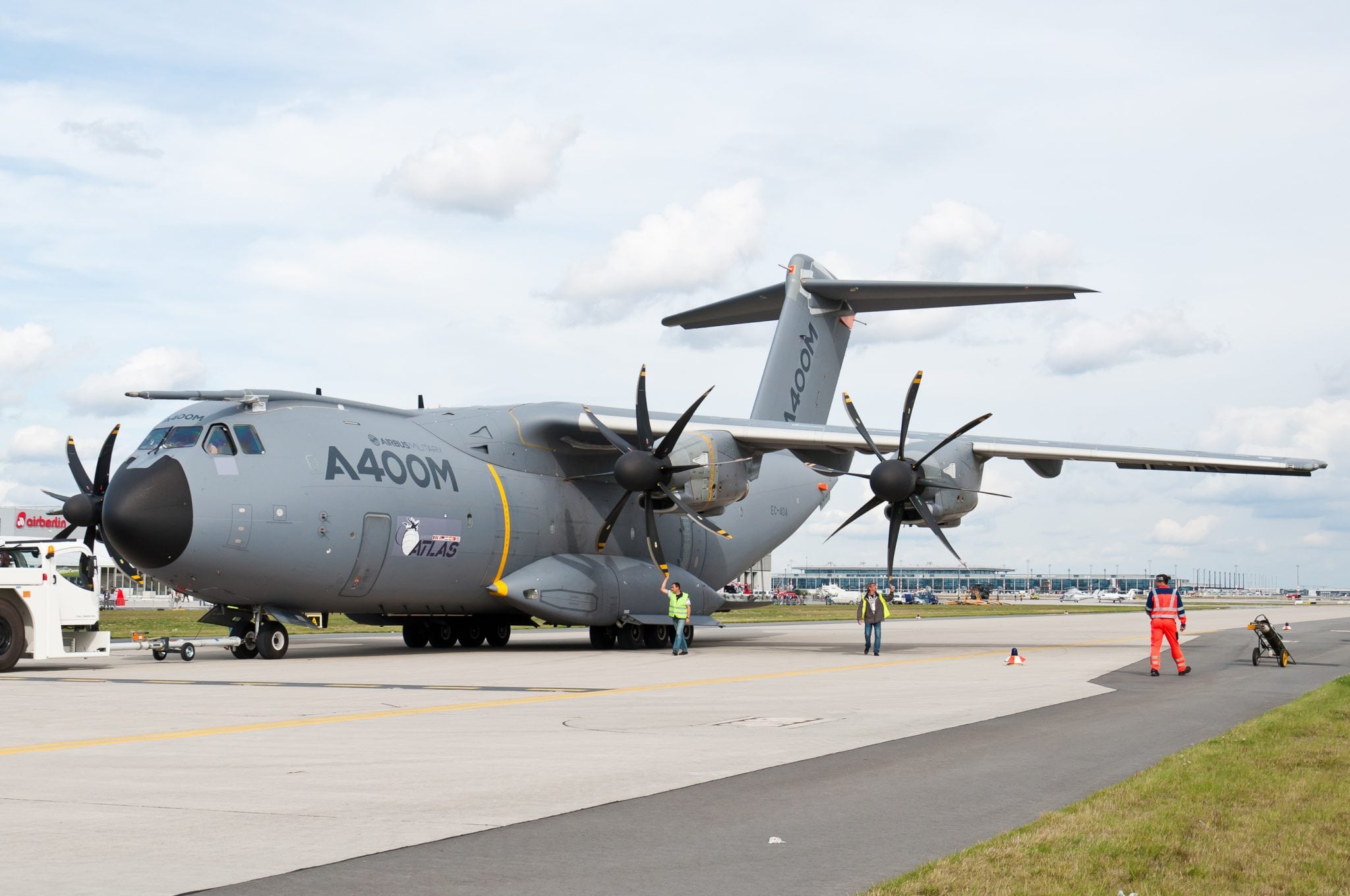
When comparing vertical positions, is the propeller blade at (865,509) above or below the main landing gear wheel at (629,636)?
above

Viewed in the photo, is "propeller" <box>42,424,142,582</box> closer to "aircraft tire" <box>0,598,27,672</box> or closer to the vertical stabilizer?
"aircraft tire" <box>0,598,27,672</box>

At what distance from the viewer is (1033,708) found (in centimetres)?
1398

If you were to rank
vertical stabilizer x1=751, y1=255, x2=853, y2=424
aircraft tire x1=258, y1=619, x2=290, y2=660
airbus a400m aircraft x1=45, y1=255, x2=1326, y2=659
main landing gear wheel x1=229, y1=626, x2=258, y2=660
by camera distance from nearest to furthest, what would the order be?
airbus a400m aircraft x1=45, y1=255, x2=1326, y2=659, aircraft tire x1=258, y1=619, x2=290, y2=660, main landing gear wheel x1=229, y1=626, x2=258, y2=660, vertical stabilizer x1=751, y1=255, x2=853, y2=424

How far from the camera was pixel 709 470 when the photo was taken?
24188mm

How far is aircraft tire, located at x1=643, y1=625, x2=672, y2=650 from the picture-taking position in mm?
27297

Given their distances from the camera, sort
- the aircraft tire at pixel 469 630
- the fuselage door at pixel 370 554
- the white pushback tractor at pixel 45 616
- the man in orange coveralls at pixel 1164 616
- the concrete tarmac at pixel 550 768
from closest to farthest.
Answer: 1. the concrete tarmac at pixel 550 768
2. the white pushback tractor at pixel 45 616
3. the man in orange coveralls at pixel 1164 616
4. the fuselage door at pixel 370 554
5. the aircraft tire at pixel 469 630

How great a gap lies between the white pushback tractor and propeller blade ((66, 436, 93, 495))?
4397mm

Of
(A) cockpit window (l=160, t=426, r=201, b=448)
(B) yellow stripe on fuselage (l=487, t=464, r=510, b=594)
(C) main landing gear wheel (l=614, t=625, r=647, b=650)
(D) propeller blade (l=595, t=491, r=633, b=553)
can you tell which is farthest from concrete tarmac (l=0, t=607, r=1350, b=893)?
(C) main landing gear wheel (l=614, t=625, r=647, b=650)

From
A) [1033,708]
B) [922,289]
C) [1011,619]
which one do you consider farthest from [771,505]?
[1011,619]

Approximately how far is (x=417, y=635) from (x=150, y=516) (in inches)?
349

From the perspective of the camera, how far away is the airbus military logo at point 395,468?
21.6 metres

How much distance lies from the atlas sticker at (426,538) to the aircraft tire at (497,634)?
4791 millimetres

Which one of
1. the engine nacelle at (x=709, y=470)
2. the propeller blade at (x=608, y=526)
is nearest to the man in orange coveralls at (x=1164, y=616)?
the engine nacelle at (x=709, y=470)

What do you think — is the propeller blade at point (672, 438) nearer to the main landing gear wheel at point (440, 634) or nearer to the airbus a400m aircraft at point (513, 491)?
the airbus a400m aircraft at point (513, 491)
